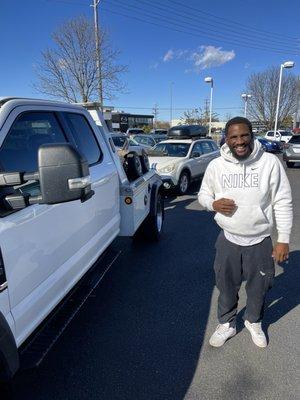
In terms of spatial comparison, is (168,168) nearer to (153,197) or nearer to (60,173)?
(153,197)

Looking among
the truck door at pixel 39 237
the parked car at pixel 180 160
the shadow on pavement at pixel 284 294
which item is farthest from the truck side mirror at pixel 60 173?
the parked car at pixel 180 160

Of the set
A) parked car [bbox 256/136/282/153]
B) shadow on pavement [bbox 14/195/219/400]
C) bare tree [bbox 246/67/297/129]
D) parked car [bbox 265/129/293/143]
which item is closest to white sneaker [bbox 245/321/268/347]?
shadow on pavement [bbox 14/195/219/400]

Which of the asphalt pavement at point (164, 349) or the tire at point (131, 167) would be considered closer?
the asphalt pavement at point (164, 349)

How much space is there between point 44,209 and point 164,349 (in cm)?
167

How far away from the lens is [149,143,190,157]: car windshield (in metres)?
11.1

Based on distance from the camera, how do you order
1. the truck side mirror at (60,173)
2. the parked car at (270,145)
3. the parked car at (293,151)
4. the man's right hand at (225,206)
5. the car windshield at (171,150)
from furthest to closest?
the parked car at (270,145) < the parked car at (293,151) < the car windshield at (171,150) < the man's right hand at (225,206) < the truck side mirror at (60,173)

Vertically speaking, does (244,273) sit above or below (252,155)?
below

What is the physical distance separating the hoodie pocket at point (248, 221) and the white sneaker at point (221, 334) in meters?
0.90

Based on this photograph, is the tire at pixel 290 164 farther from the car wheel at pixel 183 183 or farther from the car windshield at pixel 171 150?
the car wheel at pixel 183 183

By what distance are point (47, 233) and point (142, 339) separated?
152 cm

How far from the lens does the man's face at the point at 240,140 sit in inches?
105

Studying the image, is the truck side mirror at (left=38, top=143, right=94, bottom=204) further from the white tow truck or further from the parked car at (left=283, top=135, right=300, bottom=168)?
the parked car at (left=283, top=135, right=300, bottom=168)

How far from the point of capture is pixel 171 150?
11242 millimetres

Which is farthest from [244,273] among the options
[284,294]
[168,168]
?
[168,168]
